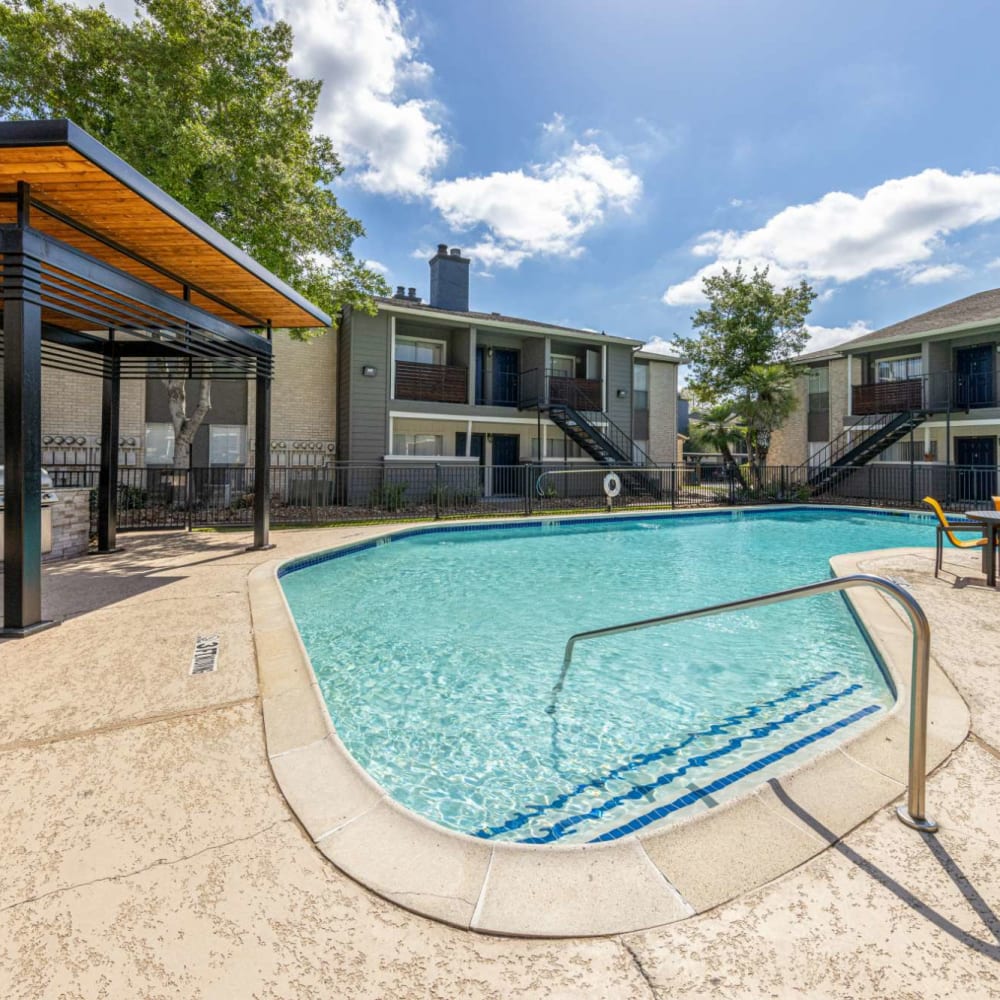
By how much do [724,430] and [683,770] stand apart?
1908 centimetres

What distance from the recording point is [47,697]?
124 inches

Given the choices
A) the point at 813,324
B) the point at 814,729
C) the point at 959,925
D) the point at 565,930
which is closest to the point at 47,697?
the point at 565,930

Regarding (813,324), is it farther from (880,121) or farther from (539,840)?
(539,840)

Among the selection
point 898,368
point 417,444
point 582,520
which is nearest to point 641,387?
point 898,368

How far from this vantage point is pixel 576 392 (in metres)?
19.8

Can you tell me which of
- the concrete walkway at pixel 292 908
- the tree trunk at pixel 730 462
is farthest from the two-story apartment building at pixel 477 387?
the concrete walkway at pixel 292 908

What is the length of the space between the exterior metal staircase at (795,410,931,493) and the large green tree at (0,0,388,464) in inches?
718

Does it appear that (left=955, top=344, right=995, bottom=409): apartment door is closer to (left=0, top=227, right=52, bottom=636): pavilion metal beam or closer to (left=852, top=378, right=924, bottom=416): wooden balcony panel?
(left=852, top=378, right=924, bottom=416): wooden balcony panel

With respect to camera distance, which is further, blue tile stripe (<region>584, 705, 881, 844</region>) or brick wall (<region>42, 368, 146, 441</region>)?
brick wall (<region>42, 368, 146, 441</region>)

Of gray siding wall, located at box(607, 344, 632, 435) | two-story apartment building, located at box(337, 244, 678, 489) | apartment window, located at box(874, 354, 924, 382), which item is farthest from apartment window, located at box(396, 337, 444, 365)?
apartment window, located at box(874, 354, 924, 382)

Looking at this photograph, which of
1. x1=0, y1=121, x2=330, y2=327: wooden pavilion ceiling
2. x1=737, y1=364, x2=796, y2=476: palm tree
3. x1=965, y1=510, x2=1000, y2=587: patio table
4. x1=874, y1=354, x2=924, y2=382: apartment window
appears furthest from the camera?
x1=874, y1=354, x2=924, y2=382: apartment window

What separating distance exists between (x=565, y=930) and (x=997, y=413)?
908 inches

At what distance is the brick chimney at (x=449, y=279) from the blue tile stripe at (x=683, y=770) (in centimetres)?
1956

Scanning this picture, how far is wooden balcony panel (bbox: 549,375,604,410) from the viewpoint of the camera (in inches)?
763
